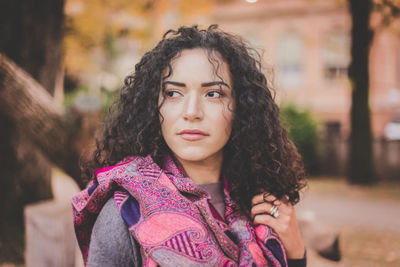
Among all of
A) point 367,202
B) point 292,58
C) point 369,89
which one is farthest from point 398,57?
point 367,202

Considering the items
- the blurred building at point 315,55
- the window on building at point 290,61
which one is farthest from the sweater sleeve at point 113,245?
the window on building at point 290,61

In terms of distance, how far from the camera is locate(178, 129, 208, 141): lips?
5.47 feet

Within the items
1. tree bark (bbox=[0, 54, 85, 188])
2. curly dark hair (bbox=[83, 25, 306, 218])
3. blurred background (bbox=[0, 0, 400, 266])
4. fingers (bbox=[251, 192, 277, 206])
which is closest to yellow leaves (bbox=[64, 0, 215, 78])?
blurred background (bbox=[0, 0, 400, 266])

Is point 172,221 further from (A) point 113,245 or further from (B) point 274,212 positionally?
(B) point 274,212

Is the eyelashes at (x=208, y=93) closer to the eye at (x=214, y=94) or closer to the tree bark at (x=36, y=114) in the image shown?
the eye at (x=214, y=94)

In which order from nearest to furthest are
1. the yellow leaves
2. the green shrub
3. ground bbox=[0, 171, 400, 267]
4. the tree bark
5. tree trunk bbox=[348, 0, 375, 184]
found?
the tree bark < ground bbox=[0, 171, 400, 267] < tree trunk bbox=[348, 0, 375, 184] < the yellow leaves < the green shrub

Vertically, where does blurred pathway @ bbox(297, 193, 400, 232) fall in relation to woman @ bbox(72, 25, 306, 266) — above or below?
below

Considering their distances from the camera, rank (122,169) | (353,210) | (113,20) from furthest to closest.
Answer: (113,20) → (353,210) → (122,169)

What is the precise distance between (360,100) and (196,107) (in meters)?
8.83

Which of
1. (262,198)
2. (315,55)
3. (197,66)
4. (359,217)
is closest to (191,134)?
(197,66)

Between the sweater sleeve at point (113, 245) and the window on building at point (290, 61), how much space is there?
19.1 meters

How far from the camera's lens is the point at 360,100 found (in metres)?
9.55

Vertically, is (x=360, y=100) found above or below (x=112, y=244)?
below

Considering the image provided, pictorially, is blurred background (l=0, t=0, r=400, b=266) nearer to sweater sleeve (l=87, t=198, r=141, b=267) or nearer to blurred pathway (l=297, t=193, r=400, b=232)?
blurred pathway (l=297, t=193, r=400, b=232)
